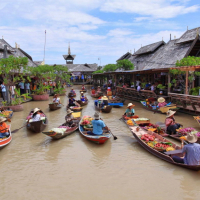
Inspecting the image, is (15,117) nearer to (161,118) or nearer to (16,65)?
(16,65)

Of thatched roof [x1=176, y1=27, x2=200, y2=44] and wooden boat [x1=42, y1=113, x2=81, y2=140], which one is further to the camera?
thatched roof [x1=176, y1=27, x2=200, y2=44]

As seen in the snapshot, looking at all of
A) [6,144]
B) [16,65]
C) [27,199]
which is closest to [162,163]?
[27,199]

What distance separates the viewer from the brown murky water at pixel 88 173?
5.00 metres

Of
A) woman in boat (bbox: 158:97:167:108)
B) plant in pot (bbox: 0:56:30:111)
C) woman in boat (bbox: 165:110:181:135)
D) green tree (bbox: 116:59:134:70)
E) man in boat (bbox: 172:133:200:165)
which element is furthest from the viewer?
green tree (bbox: 116:59:134:70)

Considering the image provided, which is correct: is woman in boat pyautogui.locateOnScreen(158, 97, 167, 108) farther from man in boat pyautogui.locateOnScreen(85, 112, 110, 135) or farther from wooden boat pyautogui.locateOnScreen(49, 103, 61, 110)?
wooden boat pyautogui.locateOnScreen(49, 103, 61, 110)

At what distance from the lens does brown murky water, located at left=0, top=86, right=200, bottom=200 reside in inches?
197

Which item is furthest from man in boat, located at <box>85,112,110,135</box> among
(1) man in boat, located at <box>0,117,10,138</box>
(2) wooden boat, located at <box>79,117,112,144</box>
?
(1) man in boat, located at <box>0,117,10,138</box>

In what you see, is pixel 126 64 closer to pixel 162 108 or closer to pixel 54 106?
pixel 54 106

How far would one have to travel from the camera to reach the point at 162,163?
6352 millimetres

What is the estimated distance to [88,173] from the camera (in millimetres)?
5953

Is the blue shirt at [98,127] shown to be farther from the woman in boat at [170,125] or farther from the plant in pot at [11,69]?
the plant in pot at [11,69]

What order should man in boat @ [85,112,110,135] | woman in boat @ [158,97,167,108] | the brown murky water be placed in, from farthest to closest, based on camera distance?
1. woman in boat @ [158,97,167,108]
2. man in boat @ [85,112,110,135]
3. the brown murky water

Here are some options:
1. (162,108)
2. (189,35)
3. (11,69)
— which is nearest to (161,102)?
(162,108)

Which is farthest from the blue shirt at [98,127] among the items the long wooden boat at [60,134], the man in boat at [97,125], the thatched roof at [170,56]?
the thatched roof at [170,56]
